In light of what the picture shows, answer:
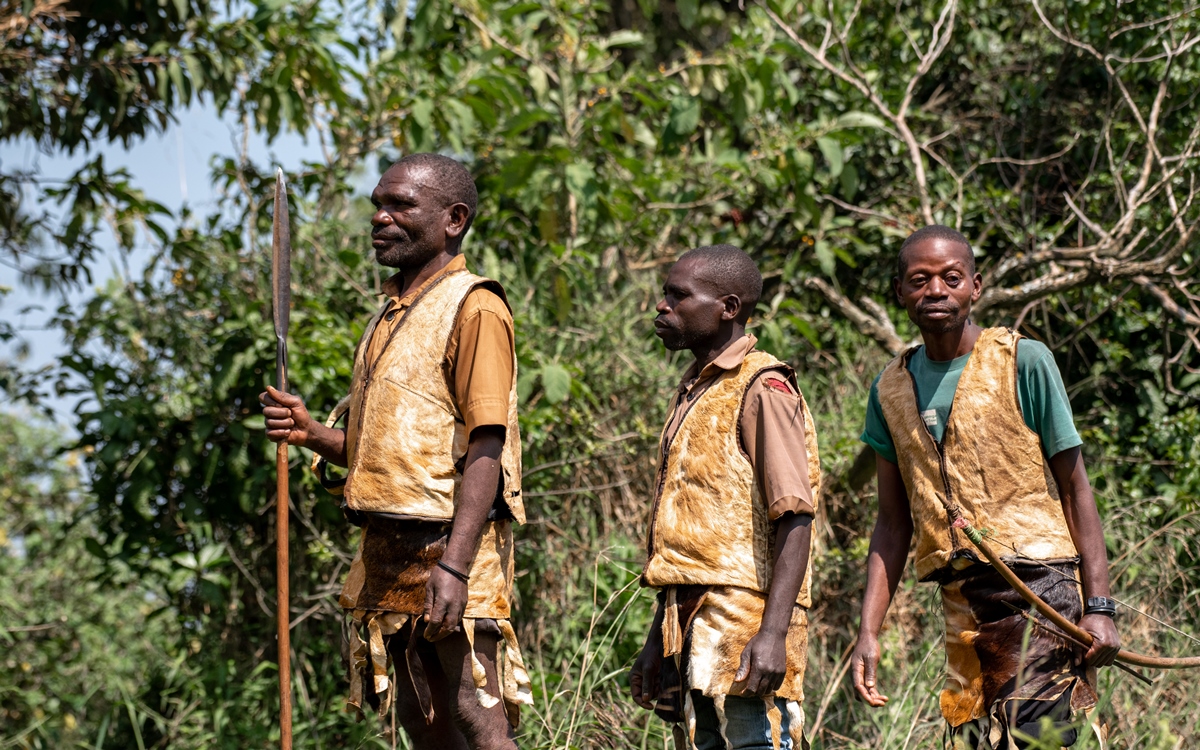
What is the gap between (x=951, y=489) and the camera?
2.74 metres

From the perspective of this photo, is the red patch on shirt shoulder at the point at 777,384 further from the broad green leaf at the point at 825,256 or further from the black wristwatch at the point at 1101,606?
the broad green leaf at the point at 825,256

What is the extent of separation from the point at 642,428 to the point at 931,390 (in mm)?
2150

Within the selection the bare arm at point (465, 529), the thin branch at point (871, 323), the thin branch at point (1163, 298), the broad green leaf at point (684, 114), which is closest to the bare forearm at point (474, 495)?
the bare arm at point (465, 529)

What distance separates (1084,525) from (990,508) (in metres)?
0.21

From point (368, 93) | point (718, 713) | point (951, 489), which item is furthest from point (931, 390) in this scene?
point (368, 93)

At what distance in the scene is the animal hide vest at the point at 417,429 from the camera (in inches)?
109

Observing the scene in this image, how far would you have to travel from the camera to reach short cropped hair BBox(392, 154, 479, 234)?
9.86 feet

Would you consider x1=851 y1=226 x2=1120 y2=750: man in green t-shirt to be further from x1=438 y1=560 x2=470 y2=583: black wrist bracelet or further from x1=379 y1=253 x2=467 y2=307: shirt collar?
x1=379 y1=253 x2=467 y2=307: shirt collar

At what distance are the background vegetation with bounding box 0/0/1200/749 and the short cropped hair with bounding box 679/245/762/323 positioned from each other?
1693 millimetres

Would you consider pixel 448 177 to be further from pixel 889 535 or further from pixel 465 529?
pixel 889 535

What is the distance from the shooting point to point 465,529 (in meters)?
2.67

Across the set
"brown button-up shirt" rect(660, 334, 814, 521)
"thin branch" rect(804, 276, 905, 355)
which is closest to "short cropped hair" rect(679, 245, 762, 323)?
"brown button-up shirt" rect(660, 334, 814, 521)

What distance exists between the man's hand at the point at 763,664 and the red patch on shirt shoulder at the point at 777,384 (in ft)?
1.83

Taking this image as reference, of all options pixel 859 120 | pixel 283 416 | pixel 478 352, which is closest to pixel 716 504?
pixel 478 352
